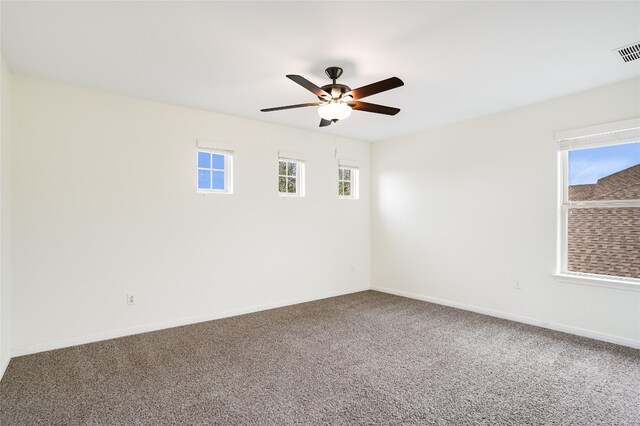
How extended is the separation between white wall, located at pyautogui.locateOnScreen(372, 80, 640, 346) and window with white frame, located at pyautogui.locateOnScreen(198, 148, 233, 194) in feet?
8.58

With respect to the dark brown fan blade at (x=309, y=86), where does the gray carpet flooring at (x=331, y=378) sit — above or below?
below

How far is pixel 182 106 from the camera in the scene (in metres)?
3.96

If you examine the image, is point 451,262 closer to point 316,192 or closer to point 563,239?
point 563,239

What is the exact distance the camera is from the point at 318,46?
2.58m

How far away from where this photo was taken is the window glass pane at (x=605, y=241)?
10.9ft

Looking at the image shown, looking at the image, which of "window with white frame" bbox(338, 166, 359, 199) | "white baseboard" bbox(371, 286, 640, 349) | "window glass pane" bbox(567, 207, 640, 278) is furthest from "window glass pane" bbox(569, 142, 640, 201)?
"window with white frame" bbox(338, 166, 359, 199)

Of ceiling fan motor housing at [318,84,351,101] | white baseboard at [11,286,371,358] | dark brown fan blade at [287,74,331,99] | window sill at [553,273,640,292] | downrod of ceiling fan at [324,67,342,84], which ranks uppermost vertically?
downrod of ceiling fan at [324,67,342,84]

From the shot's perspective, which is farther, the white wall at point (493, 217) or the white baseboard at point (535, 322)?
the white wall at point (493, 217)

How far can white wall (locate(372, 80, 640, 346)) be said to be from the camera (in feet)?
11.4

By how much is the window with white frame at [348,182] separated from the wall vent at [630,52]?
3547 millimetres

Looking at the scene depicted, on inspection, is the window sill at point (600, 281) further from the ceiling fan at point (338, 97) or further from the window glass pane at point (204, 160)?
the window glass pane at point (204, 160)

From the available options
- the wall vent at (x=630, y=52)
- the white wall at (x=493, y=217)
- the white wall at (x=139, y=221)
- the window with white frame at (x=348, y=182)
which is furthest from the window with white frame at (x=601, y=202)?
the white wall at (x=139, y=221)

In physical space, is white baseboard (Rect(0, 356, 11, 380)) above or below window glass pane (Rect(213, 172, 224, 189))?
below

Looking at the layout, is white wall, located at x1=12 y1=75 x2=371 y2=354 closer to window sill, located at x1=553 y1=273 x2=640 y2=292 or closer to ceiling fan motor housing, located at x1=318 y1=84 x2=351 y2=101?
ceiling fan motor housing, located at x1=318 y1=84 x2=351 y2=101
